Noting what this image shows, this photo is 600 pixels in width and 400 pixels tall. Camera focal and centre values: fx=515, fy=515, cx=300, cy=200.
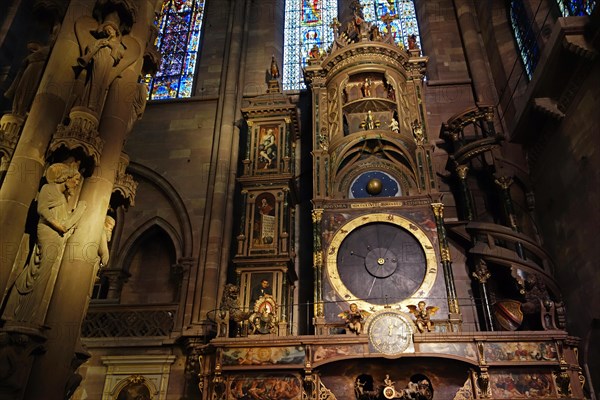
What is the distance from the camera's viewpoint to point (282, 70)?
43.4ft

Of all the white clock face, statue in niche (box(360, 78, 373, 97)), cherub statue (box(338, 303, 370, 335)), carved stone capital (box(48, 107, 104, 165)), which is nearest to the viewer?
carved stone capital (box(48, 107, 104, 165))

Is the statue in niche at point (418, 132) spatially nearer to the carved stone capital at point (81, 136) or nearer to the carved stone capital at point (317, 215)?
the carved stone capital at point (317, 215)

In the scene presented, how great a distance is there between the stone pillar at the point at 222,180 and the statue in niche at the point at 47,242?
4.91 metres

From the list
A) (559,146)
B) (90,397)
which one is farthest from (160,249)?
(559,146)

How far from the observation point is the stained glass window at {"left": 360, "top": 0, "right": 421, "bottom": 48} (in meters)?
13.5

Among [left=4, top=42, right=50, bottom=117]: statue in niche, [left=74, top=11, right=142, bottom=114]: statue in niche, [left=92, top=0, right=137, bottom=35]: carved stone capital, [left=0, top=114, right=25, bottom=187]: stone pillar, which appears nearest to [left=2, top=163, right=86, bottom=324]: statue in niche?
[left=0, top=114, right=25, bottom=187]: stone pillar

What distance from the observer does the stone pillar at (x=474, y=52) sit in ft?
37.9

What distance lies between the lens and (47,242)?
4.45 meters

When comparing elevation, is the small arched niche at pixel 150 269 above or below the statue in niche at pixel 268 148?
below

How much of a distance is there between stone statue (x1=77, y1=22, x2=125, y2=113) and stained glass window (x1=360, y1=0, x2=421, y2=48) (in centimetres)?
915

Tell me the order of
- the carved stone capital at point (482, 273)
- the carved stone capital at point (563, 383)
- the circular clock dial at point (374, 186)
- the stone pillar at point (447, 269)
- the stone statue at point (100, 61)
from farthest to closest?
the circular clock dial at point (374, 186)
the carved stone capital at point (482, 273)
the stone pillar at point (447, 269)
the carved stone capital at point (563, 383)
the stone statue at point (100, 61)

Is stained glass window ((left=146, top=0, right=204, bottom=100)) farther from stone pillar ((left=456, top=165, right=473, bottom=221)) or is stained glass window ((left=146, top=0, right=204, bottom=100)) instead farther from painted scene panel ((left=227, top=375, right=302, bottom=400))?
painted scene panel ((left=227, top=375, right=302, bottom=400))

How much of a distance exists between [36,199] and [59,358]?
1.41m

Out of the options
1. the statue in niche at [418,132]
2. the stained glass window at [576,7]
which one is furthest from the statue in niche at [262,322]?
the stained glass window at [576,7]
